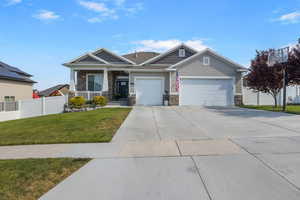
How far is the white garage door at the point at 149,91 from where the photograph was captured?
1669cm

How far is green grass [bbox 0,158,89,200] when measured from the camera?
9.21 feet

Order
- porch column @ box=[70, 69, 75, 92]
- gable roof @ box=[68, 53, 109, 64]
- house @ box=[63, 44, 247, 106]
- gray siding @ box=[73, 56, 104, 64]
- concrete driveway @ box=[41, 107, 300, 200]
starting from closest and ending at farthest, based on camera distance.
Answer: concrete driveway @ box=[41, 107, 300, 200], house @ box=[63, 44, 247, 106], porch column @ box=[70, 69, 75, 92], gable roof @ box=[68, 53, 109, 64], gray siding @ box=[73, 56, 104, 64]

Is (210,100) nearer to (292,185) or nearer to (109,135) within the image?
(109,135)

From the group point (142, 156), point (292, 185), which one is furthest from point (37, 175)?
point (292, 185)

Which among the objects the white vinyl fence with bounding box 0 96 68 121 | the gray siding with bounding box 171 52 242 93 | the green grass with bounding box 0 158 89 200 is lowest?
the green grass with bounding box 0 158 89 200

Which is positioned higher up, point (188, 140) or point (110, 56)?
point (110, 56)

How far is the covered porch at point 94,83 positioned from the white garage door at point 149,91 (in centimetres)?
225

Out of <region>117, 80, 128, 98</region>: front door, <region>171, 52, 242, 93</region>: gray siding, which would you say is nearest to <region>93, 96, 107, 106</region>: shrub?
<region>117, 80, 128, 98</region>: front door

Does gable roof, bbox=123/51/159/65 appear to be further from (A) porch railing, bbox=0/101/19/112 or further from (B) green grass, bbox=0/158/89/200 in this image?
(B) green grass, bbox=0/158/89/200

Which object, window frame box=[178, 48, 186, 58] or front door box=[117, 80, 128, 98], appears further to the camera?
front door box=[117, 80, 128, 98]

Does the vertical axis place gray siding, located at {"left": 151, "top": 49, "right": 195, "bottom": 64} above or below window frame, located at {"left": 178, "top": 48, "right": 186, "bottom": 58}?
below

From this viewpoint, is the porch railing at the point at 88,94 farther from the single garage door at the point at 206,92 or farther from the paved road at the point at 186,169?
the paved road at the point at 186,169

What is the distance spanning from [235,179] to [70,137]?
15.9ft

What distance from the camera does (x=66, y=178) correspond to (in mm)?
3271
